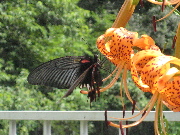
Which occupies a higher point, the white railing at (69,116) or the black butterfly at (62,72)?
the black butterfly at (62,72)

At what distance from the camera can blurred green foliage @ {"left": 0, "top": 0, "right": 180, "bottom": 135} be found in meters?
4.41

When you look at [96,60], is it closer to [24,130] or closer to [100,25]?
[24,130]

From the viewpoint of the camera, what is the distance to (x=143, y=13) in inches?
234

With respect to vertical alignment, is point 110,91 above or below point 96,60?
below

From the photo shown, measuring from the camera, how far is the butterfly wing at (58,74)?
1123 millimetres

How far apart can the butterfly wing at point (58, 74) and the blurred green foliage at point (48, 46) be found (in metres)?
3.13

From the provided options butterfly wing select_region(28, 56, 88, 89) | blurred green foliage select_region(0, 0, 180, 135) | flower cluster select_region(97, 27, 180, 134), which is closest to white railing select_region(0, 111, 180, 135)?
butterfly wing select_region(28, 56, 88, 89)

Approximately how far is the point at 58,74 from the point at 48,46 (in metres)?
3.74

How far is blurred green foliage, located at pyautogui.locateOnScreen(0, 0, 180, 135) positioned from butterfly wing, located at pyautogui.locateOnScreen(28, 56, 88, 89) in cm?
313

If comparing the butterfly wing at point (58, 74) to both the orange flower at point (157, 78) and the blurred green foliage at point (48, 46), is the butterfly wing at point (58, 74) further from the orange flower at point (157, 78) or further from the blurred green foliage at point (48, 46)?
the blurred green foliage at point (48, 46)

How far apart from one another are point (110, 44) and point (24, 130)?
330cm

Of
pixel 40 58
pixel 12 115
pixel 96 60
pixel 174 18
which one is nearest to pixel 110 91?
pixel 40 58

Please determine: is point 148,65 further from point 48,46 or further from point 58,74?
point 48,46

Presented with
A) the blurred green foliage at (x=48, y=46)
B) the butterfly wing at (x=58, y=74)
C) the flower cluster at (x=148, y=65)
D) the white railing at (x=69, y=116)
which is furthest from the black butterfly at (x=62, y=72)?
the blurred green foliage at (x=48, y=46)
